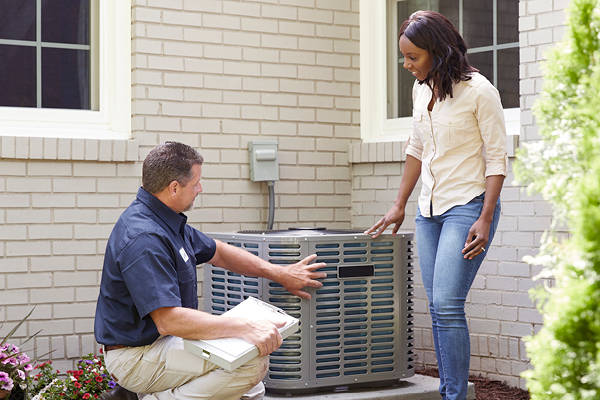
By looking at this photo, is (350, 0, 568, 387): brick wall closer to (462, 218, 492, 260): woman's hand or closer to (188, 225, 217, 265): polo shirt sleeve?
(462, 218, 492, 260): woman's hand

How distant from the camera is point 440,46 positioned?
289 centimetres

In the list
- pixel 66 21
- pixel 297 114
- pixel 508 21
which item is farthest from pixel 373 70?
pixel 66 21

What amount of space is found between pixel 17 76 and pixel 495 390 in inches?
125

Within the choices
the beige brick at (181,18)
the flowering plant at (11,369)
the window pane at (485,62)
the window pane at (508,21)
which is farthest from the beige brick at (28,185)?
the window pane at (508,21)

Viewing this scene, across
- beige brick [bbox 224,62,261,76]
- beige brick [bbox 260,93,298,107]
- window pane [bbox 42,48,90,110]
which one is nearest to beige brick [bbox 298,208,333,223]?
beige brick [bbox 260,93,298,107]

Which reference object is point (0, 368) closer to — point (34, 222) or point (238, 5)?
point (34, 222)

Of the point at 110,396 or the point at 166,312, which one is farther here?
the point at 110,396

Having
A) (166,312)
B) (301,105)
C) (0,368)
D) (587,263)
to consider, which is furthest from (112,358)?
(301,105)

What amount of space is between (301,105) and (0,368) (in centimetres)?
243

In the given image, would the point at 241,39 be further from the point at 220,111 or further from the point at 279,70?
the point at 220,111

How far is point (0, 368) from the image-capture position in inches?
128

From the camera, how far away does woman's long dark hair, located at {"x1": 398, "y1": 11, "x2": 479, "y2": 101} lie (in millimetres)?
2871

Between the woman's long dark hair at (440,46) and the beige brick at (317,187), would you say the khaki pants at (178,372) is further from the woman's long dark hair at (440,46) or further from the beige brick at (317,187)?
the beige brick at (317,187)

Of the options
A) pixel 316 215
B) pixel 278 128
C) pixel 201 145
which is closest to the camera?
pixel 201 145
